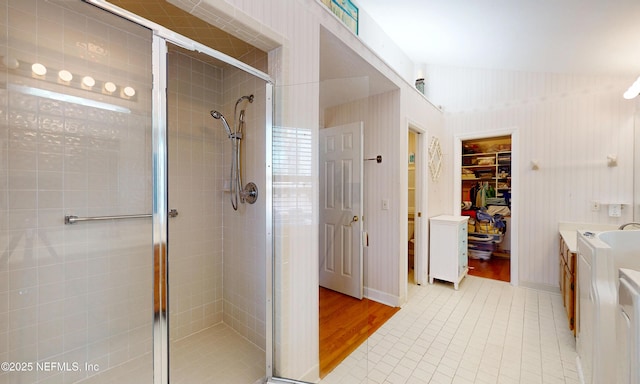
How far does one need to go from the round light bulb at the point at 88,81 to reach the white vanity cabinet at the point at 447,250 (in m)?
3.55

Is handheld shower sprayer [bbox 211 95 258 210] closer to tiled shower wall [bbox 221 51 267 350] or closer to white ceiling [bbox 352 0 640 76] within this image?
tiled shower wall [bbox 221 51 267 350]

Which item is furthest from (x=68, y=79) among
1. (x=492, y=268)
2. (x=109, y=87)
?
(x=492, y=268)

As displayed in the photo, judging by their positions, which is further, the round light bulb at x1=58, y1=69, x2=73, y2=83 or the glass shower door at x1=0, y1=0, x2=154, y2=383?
the round light bulb at x1=58, y1=69, x2=73, y2=83

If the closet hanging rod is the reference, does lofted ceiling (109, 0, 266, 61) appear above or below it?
above

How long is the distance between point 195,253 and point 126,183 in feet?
2.38

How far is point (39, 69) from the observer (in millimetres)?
1416

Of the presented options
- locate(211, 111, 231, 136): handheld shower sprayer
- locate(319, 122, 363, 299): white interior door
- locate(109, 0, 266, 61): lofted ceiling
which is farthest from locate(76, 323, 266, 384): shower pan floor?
locate(109, 0, 266, 61): lofted ceiling

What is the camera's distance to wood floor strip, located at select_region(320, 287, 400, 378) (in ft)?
6.26

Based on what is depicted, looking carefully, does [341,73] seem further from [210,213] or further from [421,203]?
[421,203]

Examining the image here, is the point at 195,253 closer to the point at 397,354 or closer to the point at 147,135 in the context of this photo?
the point at 147,135

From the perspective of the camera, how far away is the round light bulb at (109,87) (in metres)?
1.65

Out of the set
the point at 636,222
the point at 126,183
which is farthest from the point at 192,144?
the point at 636,222

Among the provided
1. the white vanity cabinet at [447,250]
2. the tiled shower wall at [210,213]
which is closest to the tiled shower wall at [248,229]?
the tiled shower wall at [210,213]

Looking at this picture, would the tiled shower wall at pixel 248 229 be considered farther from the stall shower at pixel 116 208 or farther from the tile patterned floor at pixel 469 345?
the tile patterned floor at pixel 469 345
